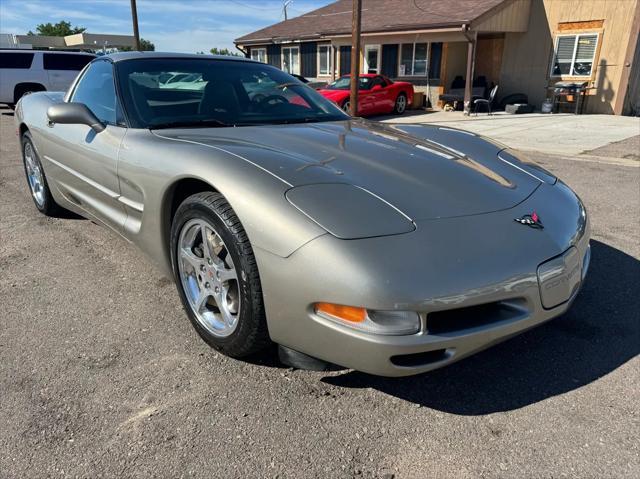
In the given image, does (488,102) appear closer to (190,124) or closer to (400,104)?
(400,104)

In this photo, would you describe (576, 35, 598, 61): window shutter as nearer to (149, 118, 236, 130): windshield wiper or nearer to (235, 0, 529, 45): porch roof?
(235, 0, 529, 45): porch roof

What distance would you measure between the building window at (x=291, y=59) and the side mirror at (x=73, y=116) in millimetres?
21886

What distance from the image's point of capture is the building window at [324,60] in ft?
72.5

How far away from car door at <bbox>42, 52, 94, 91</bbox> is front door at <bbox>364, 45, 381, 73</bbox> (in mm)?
10874

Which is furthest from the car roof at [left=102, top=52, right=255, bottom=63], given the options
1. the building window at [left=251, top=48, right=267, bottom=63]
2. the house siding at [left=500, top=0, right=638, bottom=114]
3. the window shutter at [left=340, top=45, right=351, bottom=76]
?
the building window at [left=251, top=48, right=267, bottom=63]

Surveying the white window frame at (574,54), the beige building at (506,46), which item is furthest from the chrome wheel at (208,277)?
Answer: the white window frame at (574,54)

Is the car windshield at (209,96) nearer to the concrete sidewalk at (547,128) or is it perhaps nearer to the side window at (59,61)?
the concrete sidewalk at (547,128)

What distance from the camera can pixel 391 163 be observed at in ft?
7.87

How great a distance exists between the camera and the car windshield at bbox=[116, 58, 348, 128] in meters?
2.90

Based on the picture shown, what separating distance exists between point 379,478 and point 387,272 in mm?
707

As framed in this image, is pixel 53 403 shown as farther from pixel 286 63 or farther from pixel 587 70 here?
pixel 286 63

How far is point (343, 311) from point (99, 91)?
2.58m

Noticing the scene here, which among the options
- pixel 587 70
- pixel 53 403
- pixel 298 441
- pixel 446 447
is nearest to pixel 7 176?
pixel 53 403

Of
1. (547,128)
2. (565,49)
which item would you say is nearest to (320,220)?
(547,128)
